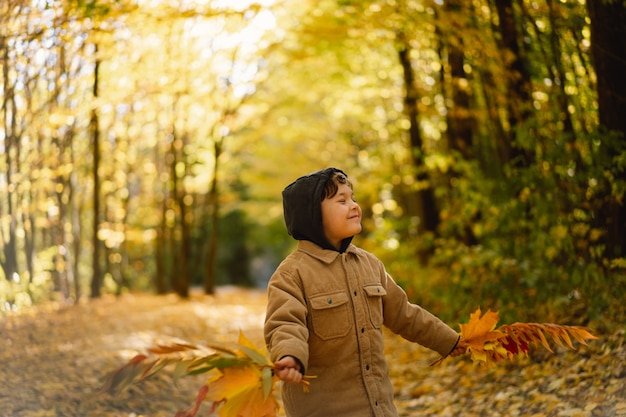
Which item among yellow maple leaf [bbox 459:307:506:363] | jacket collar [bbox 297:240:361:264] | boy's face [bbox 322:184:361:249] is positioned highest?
boy's face [bbox 322:184:361:249]

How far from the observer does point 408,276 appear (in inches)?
366

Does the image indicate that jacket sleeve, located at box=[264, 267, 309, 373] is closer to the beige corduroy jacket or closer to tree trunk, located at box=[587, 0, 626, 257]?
the beige corduroy jacket

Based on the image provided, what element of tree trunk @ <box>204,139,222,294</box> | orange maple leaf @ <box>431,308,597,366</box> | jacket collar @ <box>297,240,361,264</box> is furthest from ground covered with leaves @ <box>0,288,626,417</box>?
tree trunk @ <box>204,139,222,294</box>

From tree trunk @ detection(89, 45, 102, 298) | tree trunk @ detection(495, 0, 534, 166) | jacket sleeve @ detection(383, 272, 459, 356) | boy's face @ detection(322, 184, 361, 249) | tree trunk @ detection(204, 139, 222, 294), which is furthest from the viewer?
tree trunk @ detection(204, 139, 222, 294)

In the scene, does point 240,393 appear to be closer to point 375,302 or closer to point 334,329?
point 334,329

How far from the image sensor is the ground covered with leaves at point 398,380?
4387mm

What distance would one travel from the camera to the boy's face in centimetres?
283

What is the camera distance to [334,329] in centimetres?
274

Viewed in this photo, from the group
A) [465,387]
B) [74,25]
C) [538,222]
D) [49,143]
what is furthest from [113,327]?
[538,222]

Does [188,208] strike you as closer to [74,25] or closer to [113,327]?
[113,327]

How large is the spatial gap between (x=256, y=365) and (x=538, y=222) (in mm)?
3862

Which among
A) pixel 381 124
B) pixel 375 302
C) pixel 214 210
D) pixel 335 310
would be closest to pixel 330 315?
pixel 335 310

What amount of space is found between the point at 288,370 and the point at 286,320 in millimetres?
243

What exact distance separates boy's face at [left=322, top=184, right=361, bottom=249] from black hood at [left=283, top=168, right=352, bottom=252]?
0.09 feet
